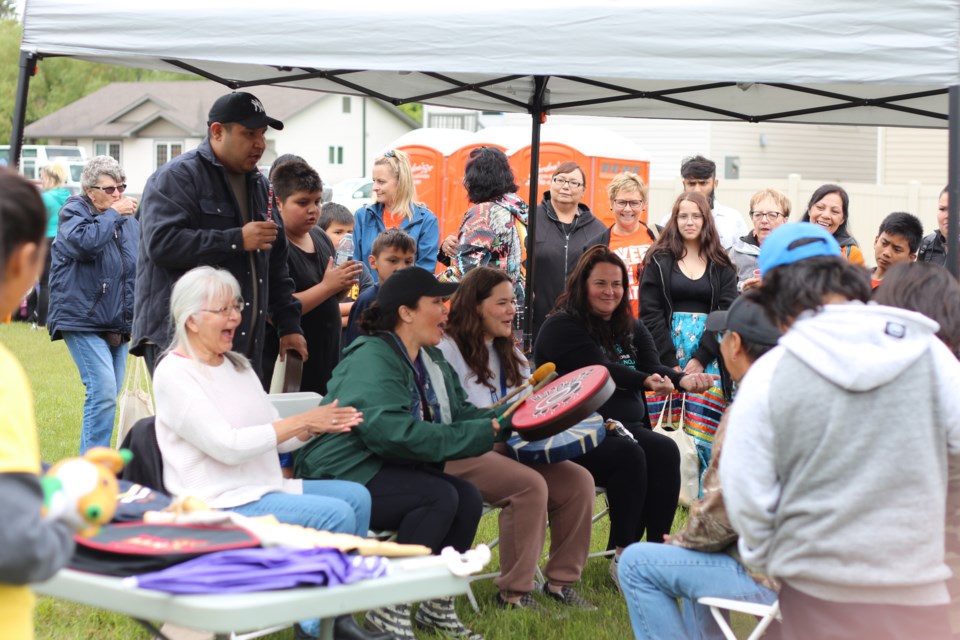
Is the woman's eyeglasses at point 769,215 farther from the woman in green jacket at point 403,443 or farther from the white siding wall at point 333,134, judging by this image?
the white siding wall at point 333,134

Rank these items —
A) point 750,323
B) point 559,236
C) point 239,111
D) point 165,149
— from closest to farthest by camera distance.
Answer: point 750,323 → point 239,111 → point 559,236 → point 165,149

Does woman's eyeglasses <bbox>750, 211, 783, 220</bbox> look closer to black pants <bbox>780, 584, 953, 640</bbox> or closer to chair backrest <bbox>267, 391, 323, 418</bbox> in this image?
chair backrest <bbox>267, 391, 323, 418</bbox>

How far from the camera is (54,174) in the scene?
9164 millimetres

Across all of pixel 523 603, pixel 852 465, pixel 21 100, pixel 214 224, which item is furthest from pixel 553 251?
pixel 852 465

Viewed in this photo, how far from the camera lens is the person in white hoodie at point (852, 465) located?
8.00ft

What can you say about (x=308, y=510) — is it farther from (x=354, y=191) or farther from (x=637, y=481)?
(x=354, y=191)

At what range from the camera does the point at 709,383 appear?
4.87 m

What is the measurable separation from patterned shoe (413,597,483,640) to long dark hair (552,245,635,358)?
56.5 inches

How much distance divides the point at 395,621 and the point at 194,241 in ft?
4.86

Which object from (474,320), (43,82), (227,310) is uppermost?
(43,82)

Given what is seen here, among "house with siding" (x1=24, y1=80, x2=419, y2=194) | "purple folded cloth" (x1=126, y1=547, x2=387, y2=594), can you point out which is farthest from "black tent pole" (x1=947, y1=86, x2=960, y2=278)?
"house with siding" (x1=24, y1=80, x2=419, y2=194)

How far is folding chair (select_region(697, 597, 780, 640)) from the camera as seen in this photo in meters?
3.02

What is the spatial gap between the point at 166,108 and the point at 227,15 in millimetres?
46919

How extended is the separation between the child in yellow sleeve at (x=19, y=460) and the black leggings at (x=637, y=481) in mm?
3189
